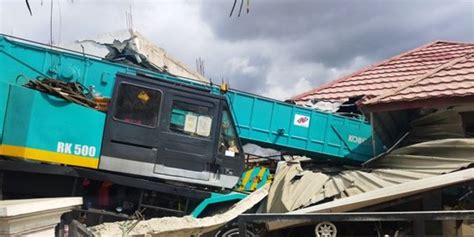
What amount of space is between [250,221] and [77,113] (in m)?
4.93

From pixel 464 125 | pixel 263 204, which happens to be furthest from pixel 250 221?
pixel 464 125

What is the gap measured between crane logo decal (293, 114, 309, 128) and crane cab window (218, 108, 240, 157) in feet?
7.12

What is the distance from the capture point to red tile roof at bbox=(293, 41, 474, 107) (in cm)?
930

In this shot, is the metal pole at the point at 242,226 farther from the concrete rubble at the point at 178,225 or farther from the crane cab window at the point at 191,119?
the crane cab window at the point at 191,119

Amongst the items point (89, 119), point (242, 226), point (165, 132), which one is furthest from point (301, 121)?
point (242, 226)

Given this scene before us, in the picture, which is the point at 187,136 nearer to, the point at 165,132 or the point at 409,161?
the point at 165,132

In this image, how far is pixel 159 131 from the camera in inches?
347

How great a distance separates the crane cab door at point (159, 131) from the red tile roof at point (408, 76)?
3176mm

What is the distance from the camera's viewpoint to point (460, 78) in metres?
9.27

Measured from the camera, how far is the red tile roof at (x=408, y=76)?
930cm

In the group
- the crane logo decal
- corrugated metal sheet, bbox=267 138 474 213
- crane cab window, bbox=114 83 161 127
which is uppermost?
the crane logo decal

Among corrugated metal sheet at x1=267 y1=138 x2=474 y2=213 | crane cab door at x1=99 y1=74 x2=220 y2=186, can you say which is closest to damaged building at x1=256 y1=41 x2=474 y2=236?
corrugated metal sheet at x1=267 y1=138 x2=474 y2=213

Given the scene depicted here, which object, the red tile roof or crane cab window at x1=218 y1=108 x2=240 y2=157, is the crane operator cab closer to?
crane cab window at x1=218 y1=108 x2=240 y2=157

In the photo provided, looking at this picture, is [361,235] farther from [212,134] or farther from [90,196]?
[90,196]
